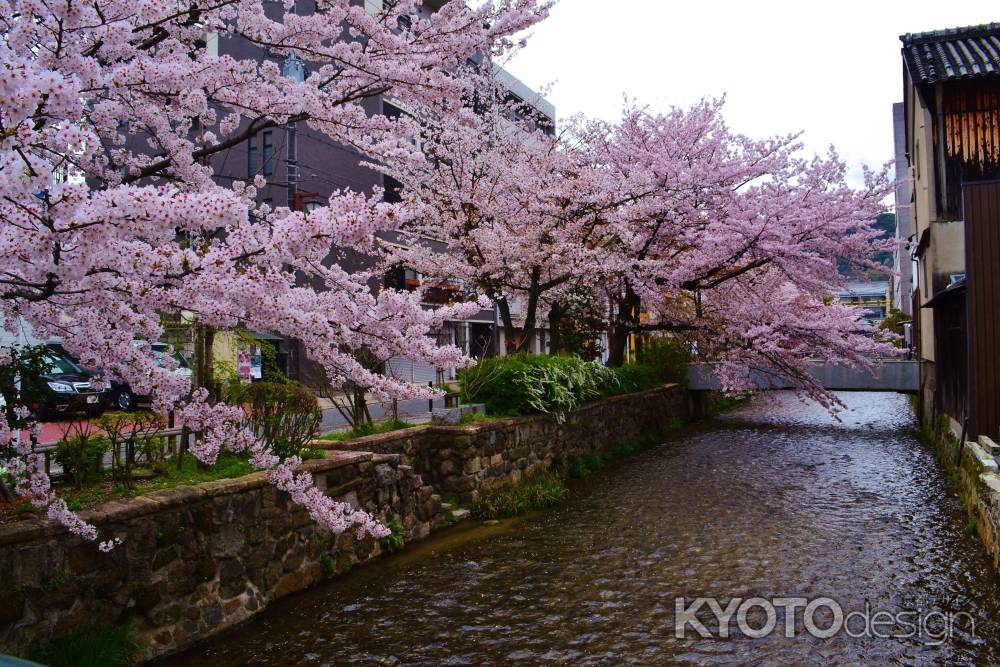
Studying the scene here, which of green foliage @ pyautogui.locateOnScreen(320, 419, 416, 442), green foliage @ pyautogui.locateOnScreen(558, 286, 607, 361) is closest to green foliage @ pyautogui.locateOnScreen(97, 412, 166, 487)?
green foliage @ pyautogui.locateOnScreen(320, 419, 416, 442)

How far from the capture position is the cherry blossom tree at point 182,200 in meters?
3.25

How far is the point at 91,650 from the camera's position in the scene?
4707 mm

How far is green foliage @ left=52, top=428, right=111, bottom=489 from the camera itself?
236 inches

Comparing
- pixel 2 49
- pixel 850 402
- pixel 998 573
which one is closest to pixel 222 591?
pixel 2 49

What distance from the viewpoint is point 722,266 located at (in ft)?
55.3

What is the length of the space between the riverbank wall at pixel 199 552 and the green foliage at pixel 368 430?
13.3 inches

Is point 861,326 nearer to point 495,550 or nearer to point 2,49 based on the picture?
point 495,550

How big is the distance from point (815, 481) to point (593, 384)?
17.1 feet

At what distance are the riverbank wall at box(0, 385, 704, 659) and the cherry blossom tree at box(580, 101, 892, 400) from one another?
8.80m

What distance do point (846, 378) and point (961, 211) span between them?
30.4 ft

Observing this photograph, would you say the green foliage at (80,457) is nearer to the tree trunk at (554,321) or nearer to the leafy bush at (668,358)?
the tree trunk at (554,321)

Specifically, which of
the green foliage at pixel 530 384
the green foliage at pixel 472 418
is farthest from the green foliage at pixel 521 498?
the green foliage at pixel 530 384

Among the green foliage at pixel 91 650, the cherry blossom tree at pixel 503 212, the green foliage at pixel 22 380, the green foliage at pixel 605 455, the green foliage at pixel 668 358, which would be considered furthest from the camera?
the green foliage at pixel 668 358

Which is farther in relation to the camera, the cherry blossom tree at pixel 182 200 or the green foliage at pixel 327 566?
the green foliage at pixel 327 566
